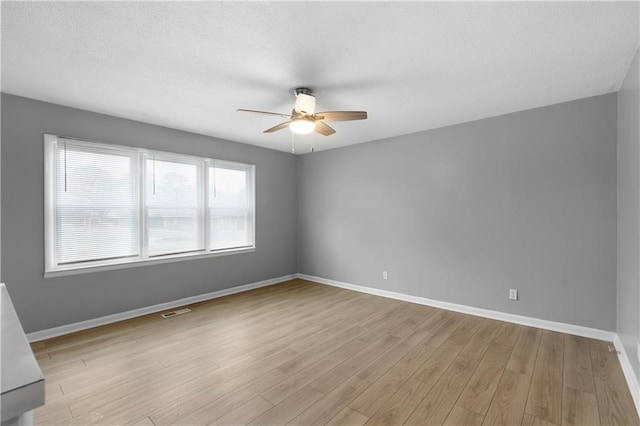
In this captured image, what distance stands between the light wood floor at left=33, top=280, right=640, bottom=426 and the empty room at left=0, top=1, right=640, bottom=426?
2 cm

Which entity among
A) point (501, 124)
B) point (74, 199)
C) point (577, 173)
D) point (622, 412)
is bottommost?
point (622, 412)

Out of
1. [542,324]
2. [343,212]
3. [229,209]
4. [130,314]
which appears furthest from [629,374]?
[130,314]

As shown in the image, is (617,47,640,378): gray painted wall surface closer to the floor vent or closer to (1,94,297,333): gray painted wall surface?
the floor vent

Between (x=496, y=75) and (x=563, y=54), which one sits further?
(x=496, y=75)

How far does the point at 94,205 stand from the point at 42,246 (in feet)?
2.08

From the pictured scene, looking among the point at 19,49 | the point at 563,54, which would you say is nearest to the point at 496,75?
the point at 563,54

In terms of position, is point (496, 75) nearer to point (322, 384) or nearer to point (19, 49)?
point (322, 384)

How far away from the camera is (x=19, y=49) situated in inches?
82.5

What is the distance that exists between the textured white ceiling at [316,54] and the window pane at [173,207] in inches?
37.0

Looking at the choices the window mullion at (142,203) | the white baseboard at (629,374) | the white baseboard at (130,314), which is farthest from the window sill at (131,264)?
the white baseboard at (629,374)

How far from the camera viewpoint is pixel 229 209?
488cm

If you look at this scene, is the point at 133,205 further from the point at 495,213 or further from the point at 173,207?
the point at 495,213

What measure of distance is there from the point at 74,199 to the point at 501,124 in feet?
17.0

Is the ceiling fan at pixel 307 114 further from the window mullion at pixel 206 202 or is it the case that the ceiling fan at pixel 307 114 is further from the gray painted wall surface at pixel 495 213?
the window mullion at pixel 206 202
